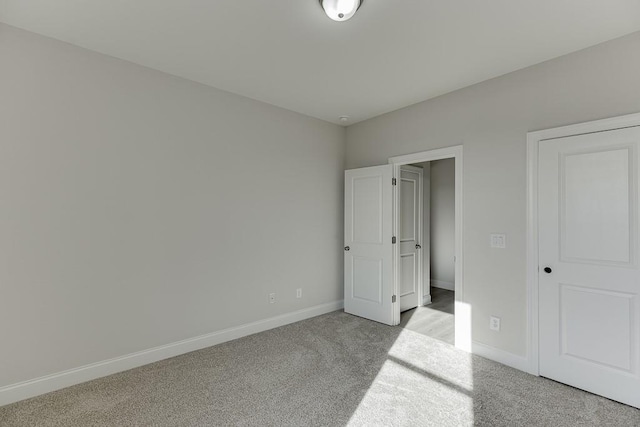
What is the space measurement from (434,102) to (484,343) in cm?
254

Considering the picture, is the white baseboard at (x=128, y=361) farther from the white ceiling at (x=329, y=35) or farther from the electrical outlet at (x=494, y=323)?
the white ceiling at (x=329, y=35)

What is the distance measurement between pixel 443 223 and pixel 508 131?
313 cm

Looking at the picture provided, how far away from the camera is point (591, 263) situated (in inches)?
91.9

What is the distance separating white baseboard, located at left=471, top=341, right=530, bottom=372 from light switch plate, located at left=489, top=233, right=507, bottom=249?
3.13ft

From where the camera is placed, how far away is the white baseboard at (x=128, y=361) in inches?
87.0

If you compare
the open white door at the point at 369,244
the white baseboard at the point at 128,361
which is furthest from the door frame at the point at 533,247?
the white baseboard at the point at 128,361

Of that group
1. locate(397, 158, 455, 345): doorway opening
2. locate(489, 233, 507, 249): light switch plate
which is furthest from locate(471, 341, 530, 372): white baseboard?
locate(489, 233, 507, 249): light switch plate

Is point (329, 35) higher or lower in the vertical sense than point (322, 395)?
higher

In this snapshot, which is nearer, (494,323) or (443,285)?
(494,323)

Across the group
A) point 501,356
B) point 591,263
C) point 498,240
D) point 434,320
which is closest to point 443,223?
point 434,320

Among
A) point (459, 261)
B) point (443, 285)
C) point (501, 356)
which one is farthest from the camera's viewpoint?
point (443, 285)

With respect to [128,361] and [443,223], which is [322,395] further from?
[443,223]

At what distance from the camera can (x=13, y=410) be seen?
2.08 metres

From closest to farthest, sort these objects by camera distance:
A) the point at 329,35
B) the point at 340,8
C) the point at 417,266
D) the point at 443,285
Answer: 1. the point at 340,8
2. the point at 329,35
3. the point at 417,266
4. the point at 443,285
